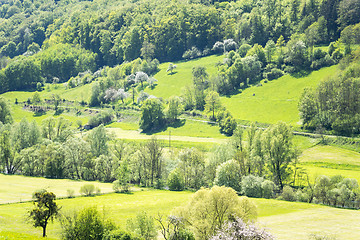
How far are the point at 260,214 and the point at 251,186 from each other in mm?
17938

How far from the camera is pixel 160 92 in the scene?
199 metres

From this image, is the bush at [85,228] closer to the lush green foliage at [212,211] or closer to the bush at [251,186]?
the lush green foliage at [212,211]

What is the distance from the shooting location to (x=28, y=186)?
92.8 metres

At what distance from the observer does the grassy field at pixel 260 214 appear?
60.9 meters

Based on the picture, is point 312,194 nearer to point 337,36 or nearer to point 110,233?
point 110,233

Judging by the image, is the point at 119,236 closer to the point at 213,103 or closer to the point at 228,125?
the point at 228,125

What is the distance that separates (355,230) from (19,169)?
96755 mm

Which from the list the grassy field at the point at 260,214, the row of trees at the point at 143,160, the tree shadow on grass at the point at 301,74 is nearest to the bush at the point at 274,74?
the tree shadow on grass at the point at 301,74

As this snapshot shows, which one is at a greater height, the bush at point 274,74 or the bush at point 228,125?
the bush at point 274,74

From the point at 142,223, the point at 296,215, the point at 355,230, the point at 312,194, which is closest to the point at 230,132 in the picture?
A: the point at 312,194

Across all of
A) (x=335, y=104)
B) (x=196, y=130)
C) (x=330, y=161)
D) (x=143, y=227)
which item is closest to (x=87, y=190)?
(x=143, y=227)

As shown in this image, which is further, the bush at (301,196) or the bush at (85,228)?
the bush at (301,196)

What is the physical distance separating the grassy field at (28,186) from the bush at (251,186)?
113ft

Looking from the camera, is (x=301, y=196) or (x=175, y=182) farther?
(x=175, y=182)
